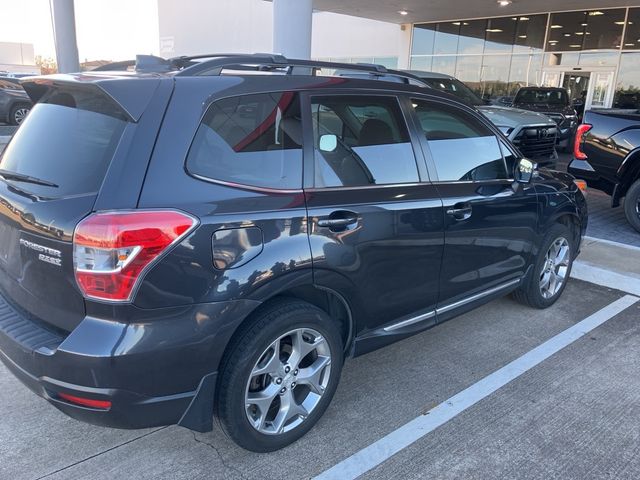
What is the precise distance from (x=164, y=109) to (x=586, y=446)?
8.75 feet

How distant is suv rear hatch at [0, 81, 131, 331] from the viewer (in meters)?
2.18

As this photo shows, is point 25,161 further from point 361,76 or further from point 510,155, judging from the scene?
point 510,155

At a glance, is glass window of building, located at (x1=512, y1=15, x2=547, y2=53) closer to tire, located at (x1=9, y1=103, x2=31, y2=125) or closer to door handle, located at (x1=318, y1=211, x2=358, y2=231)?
tire, located at (x1=9, y1=103, x2=31, y2=125)

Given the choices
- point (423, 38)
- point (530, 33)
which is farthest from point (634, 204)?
point (423, 38)

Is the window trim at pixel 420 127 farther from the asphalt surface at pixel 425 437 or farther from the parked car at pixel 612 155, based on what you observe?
the parked car at pixel 612 155

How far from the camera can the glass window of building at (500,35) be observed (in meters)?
20.3

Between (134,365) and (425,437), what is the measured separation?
1587mm

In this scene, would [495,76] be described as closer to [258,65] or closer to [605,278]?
[605,278]

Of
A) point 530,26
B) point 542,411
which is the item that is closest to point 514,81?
point 530,26

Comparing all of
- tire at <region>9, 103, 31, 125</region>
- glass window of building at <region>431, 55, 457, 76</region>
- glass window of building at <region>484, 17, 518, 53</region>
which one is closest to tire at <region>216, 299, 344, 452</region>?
tire at <region>9, 103, 31, 125</region>

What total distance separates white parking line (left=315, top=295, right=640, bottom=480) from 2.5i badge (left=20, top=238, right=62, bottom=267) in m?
1.53

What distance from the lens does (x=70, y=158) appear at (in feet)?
7.78

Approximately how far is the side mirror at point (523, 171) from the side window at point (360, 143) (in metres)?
1.13

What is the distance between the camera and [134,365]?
82.9 inches
